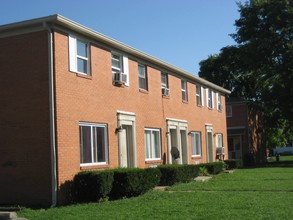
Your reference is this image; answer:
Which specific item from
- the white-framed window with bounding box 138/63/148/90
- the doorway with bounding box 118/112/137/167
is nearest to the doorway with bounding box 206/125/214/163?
the white-framed window with bounding box 138/63/148/90

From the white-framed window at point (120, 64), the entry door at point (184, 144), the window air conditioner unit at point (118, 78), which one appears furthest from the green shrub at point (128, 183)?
the entry door at point (184, 144)

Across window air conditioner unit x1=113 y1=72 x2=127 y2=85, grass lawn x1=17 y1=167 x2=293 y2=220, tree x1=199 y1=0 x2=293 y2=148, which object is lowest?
grass lawn x1=17 y1=167 x2=293 y2=220

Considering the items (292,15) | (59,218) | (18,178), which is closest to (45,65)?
(18,178)

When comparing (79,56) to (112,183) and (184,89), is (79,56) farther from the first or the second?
(184,89)

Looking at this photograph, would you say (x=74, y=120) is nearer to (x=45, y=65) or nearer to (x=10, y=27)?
(x=45, y=65)

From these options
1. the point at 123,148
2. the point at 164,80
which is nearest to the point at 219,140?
the point at 164,80

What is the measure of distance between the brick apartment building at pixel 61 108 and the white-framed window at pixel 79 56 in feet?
0.11

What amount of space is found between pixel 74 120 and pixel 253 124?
115 ft

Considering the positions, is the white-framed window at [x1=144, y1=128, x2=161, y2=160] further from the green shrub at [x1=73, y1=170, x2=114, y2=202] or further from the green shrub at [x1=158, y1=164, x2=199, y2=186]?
the green shrub at [x1=73, y1=170, x2=114, y2=202]

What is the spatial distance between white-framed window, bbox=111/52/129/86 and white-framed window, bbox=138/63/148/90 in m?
1.80

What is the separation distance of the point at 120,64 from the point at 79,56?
323 centimetres

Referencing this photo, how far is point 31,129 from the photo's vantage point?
14695 mm

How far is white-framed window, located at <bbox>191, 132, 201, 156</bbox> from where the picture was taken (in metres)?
27.8

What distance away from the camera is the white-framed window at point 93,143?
15945mm
